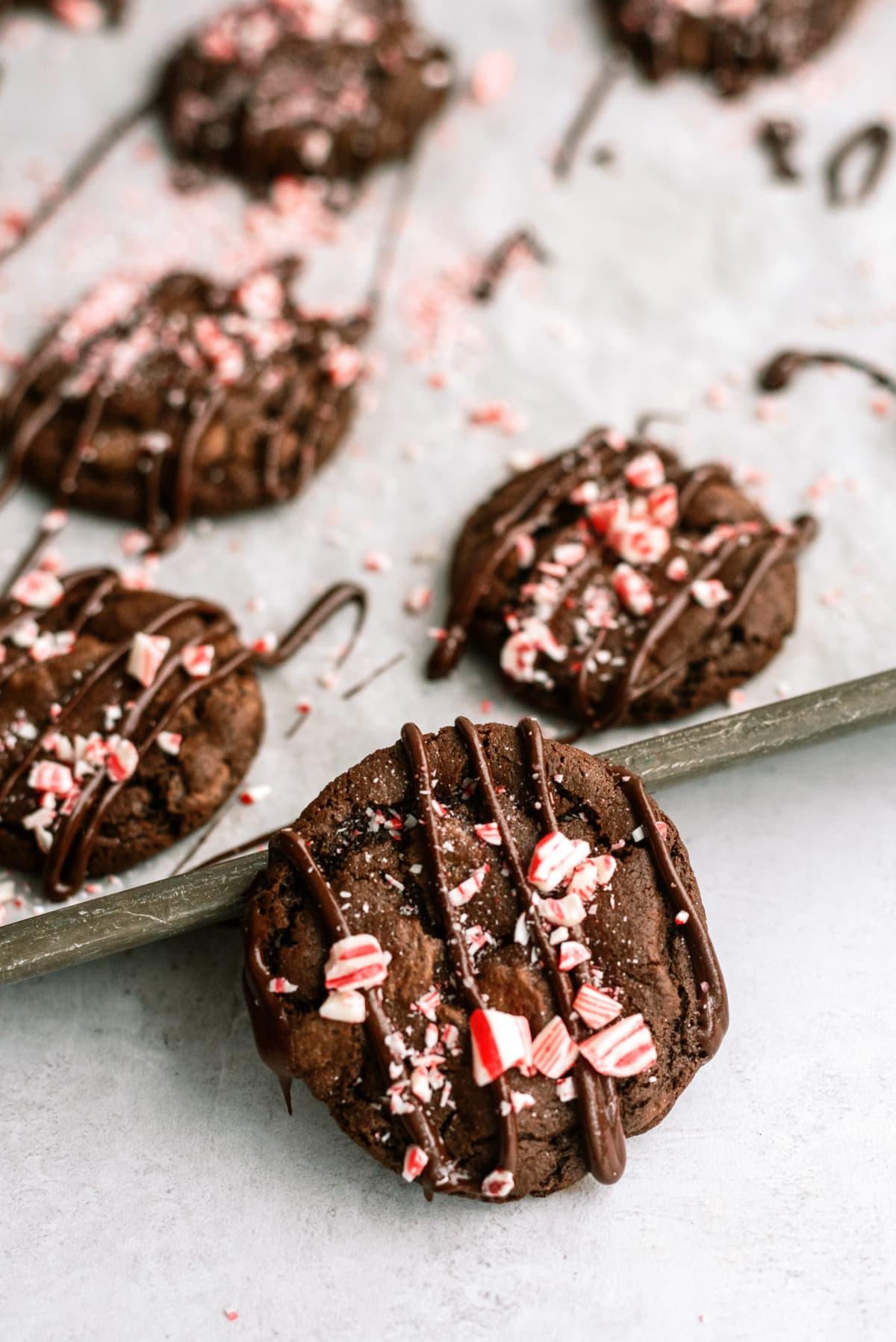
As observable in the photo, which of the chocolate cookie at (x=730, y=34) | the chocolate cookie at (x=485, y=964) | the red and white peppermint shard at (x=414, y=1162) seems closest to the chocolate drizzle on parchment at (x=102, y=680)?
the chocolate cookie at (x=485, y=964)

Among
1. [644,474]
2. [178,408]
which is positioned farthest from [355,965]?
[178,408]

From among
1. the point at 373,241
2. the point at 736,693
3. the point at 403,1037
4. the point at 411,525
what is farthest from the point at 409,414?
the point at 403,1037

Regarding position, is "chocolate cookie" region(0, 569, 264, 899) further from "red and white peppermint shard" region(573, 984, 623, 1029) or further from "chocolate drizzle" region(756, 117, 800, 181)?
"chocolate drizzle" region(756, 117, 800, 181)

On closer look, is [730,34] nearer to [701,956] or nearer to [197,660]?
[197,660]

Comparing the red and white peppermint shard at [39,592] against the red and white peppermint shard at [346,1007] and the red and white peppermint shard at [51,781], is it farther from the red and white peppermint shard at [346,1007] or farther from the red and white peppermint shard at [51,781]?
the red and white peppermint shard at [346,1007]

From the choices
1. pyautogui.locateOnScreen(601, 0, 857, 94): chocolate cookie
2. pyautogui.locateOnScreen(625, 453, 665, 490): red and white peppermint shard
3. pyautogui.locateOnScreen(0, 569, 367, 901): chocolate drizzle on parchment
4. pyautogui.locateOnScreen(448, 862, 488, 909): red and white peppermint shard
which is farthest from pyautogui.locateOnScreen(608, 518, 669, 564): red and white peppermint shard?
pyautogui.locateOnScreen(601, 0, 857, 94): chocolate cookie

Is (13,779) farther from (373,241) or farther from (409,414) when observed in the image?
(373,241)
